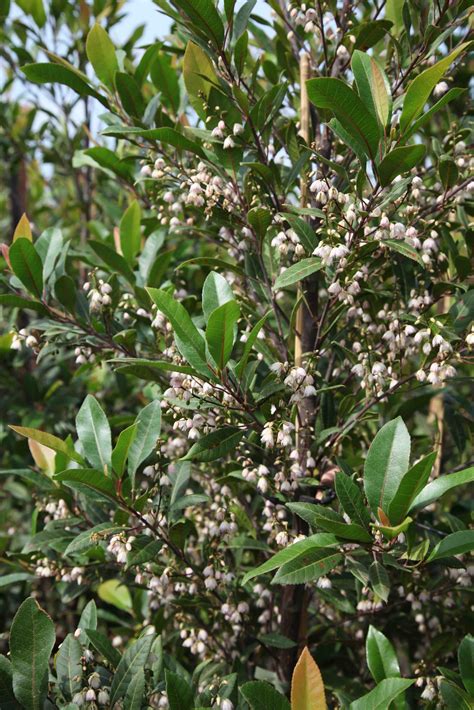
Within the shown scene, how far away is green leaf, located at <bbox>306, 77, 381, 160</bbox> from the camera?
4.12 feet

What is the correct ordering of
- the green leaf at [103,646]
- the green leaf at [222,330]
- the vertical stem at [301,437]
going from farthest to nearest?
the vertical stem at [301,437] → the green leaf at [103,646] → the green leaf at [222,330]

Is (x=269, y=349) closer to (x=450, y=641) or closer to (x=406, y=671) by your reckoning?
(x=450, y=641)

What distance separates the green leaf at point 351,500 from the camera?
1.31m

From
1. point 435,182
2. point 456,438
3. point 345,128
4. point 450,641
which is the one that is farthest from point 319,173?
point 450,641

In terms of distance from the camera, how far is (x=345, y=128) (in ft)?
4.37

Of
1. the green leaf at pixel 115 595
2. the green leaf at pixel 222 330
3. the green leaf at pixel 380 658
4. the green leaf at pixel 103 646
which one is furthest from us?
the green leaf at pixel 115 595

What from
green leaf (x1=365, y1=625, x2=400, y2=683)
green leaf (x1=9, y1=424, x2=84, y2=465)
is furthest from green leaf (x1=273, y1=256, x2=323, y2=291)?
green leaf (x1=365, y1=625, x2=400, y2=683)

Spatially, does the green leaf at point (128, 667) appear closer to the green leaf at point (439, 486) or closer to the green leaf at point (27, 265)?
the green leaf at point (439, 486)

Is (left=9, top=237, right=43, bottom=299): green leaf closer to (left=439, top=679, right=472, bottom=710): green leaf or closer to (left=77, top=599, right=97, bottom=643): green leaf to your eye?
(left=77, top=599, right=97, bottom=643): green leaf

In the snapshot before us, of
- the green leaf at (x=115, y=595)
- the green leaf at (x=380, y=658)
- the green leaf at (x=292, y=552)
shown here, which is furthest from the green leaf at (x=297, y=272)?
the green leaf at (x=115, y=595)

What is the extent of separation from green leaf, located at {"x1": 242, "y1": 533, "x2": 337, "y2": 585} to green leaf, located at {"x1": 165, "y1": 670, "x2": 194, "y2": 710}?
257 millimetres

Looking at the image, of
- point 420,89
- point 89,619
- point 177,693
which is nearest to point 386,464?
point 177,693

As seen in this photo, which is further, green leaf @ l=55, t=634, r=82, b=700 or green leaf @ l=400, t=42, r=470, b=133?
green leaf @ l=55, t=634, r=82, b=700

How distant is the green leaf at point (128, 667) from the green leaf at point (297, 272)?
796mm
